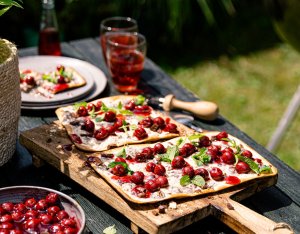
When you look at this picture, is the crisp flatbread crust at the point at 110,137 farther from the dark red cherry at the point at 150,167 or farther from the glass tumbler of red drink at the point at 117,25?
the glass tumbler of red drink at the point at 117,25

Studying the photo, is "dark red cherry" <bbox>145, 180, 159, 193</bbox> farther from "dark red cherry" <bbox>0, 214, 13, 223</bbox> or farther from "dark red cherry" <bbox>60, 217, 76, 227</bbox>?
"dark red cherry" <bbox>0, 214, 13, 223</bbox>

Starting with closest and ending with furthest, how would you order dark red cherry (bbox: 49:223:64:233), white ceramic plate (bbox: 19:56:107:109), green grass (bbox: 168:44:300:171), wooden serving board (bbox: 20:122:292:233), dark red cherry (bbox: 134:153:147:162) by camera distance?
dark red cherry (bbox: 49:223:64:233) → wooden serving board (bbox: 20:122:292:233) → dark red cherry (bbox: 134:153:147:162) → white ceramic plate (bbox: 19:56:107:109) → green grass (bbox: 168:44:300:171)

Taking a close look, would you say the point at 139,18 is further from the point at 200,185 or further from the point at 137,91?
the point at 200,185

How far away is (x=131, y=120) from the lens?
2.05 metres

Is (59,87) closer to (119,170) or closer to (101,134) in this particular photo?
(101,134)

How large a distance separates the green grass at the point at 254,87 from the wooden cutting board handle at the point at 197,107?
1624 mm

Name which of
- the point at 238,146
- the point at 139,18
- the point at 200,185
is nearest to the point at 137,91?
the point at 238,146

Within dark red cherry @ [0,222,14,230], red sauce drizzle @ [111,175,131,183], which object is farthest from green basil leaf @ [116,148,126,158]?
dark red cherry @ [0,222,14,230]

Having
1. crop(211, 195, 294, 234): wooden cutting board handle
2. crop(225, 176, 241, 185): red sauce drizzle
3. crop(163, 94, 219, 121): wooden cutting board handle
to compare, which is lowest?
crop(211, 195, 294, 234): wooden cutting board handle

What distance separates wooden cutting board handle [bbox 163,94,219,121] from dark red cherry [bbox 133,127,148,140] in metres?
0.36

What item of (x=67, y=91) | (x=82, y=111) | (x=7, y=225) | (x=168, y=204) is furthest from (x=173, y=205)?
(x=67, y=91)

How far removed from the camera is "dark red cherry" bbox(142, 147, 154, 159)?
1.79 m

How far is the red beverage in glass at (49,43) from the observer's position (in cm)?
263

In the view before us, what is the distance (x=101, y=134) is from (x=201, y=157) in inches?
13.4
